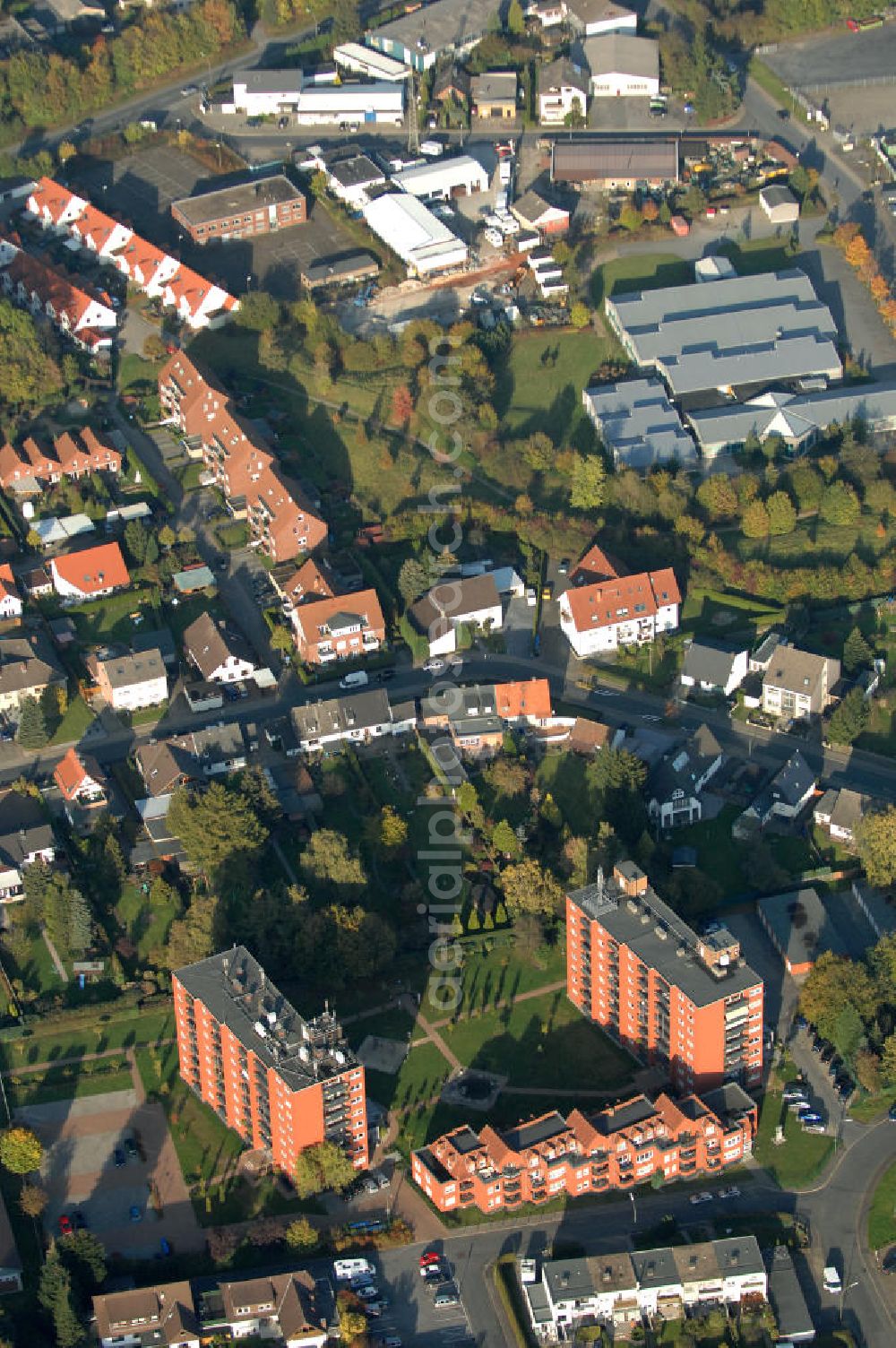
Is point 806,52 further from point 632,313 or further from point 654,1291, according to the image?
point 654,1291

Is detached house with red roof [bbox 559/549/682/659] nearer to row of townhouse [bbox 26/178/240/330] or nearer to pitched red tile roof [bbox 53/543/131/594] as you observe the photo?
pitched red tile roof [bbox 53/543/131/594]

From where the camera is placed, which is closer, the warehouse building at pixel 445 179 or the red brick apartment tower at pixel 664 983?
the red brick apartment tower at pixel 664 983

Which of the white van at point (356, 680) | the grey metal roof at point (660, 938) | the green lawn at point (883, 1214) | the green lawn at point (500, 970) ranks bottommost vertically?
the green lawn at point (883, 1214)

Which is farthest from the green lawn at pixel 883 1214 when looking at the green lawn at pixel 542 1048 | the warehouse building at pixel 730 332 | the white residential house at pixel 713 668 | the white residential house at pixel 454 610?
the warehouse building at pixel 730 332

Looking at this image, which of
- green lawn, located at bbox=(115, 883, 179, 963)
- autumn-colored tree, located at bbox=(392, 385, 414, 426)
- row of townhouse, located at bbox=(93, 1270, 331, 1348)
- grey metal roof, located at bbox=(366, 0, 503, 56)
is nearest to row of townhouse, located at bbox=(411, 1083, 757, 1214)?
row of townhouse, located at bbox=(93, 1270, 331, 1348)

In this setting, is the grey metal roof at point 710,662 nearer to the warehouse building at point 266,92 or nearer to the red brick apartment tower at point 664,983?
the red brick apartment tower at point 664,983
